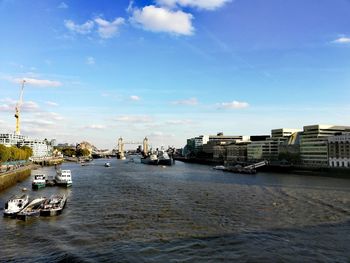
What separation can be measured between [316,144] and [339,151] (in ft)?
47.4

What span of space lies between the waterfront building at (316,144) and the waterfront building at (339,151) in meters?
3.32

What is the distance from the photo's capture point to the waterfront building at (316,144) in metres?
122

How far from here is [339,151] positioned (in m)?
113

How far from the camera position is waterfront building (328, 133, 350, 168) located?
111m

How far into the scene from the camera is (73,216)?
36.2 m

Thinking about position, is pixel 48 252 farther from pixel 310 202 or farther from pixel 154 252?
pixel 310 202

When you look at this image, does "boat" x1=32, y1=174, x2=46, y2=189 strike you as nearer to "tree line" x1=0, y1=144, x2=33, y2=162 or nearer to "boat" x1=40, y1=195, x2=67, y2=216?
"boat" x1=40, y1=195, x2=67, y2=216

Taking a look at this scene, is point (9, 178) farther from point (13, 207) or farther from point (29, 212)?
point (29, 212)

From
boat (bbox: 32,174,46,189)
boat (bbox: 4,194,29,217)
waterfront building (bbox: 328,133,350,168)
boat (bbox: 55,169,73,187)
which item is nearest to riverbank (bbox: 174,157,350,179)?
waterfront building (bbox: 328,133,350,168)

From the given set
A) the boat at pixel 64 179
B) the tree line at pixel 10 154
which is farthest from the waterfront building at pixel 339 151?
the tree line at pixel 10 154

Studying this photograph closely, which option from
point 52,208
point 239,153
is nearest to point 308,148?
point 239,153

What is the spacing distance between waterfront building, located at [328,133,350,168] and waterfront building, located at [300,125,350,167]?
10.9ft

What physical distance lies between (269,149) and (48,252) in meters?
148

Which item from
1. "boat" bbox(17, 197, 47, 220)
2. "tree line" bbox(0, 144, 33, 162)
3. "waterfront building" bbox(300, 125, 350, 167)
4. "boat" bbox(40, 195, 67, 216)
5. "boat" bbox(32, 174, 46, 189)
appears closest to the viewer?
"boat" bbox(17, 197, 47, 220)
